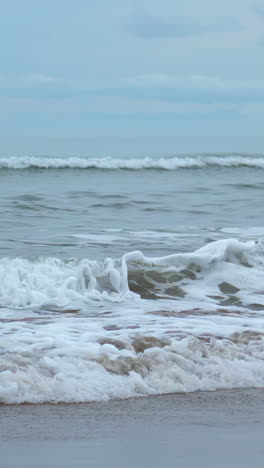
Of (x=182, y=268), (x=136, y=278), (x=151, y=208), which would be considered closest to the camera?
(x=136, y=278)

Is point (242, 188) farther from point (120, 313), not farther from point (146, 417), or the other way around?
point (146, 417)

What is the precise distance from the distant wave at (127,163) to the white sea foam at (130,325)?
16825 mm

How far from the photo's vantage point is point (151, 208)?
14.0m

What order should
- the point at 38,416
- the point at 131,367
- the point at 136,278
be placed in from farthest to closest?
the point at 136,278 < the point at 131,367 < the point at 38,416

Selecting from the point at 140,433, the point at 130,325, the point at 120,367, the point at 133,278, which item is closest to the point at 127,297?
the point at 133,278

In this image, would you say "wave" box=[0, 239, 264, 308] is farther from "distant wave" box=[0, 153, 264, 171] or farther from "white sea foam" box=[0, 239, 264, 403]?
"distant wave" box=[0, 153, 264, 171]

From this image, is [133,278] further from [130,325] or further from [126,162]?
[126,162]

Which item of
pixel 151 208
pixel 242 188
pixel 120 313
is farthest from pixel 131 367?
pixel 242 188

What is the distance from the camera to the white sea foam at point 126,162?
2486 cm

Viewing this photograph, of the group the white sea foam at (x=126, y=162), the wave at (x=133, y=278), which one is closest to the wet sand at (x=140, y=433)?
the wave at (x=133, y=278)

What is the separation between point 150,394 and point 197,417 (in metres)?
0.48

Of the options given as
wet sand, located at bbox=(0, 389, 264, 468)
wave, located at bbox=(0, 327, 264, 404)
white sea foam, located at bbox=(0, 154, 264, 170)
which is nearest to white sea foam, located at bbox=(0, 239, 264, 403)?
wave, located at bbox=(0, 327, 264, 404)

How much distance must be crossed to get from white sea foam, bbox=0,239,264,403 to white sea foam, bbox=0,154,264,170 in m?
16.8

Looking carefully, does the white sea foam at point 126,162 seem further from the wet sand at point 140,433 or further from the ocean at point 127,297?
the wet sand at point 140,433
